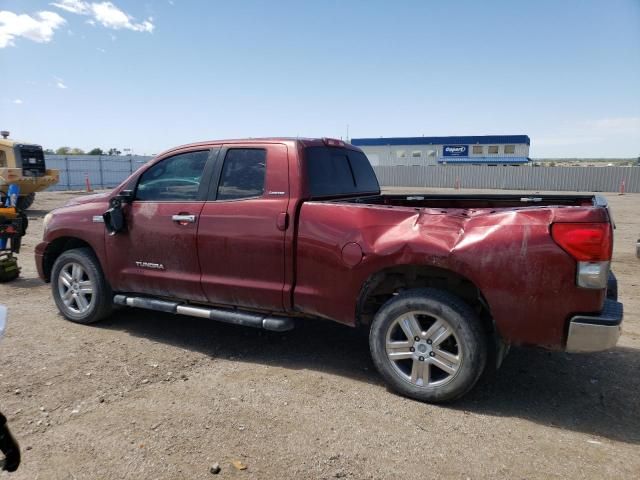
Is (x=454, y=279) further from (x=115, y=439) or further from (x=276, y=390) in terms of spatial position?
(x=115, y=439)

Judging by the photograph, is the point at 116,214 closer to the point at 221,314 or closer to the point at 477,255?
the point at 221,314

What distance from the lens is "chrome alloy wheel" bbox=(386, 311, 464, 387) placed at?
3473mm

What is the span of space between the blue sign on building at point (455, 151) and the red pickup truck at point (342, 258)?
171 ft

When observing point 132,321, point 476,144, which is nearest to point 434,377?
point 132,321

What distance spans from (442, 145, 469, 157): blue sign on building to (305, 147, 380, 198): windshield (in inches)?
2051

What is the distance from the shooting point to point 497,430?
3.21 meters

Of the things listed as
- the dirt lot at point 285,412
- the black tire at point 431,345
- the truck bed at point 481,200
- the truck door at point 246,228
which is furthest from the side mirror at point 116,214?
the black tire at point 431,345

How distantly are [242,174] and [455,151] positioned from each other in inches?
2110

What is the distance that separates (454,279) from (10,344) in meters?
4.09

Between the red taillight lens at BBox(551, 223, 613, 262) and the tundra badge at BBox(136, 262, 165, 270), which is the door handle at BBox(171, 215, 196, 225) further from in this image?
the red taillight lens at BBox(551, 223, 613, 262)

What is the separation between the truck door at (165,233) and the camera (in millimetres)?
4574

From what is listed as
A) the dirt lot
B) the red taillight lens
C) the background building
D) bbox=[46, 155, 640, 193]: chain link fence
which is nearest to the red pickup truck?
the red taillight lens

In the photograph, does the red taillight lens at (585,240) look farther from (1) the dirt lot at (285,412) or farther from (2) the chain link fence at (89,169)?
(2) the chain link fence at (89,169)

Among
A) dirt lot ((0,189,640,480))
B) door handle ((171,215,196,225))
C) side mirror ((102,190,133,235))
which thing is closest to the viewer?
dirt lot ((0,189,640,480))
